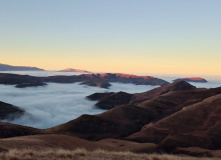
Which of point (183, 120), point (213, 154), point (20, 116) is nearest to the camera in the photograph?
point (213, 154)

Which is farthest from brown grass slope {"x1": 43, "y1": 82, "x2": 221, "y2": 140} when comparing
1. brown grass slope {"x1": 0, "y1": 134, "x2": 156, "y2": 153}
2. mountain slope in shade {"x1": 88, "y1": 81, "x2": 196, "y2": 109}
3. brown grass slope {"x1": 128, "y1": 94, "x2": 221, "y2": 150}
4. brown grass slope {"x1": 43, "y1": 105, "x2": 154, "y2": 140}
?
mountain slope in shade {"x1": 88, "y1": 81, "x2": 196, "y2": 109}

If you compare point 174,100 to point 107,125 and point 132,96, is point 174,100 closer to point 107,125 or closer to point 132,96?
point 107,125

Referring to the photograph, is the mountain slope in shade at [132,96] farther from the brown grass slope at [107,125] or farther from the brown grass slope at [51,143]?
the brown grass slope at [51,143]

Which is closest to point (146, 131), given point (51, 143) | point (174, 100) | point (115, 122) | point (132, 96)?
point (115, 122)

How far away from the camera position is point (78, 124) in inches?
2184

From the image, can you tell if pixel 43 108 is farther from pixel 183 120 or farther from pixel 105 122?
pixel 183 120

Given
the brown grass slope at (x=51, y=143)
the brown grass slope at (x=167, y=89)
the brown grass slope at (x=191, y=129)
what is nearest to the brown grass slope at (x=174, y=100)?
the brown grass slope at (x=191, y=129)

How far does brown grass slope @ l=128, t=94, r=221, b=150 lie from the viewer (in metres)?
35.9

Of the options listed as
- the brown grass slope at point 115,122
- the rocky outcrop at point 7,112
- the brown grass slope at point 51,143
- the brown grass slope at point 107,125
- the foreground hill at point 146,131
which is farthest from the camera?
the rocky outcrop at point 7,112

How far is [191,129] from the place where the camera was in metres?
40.5

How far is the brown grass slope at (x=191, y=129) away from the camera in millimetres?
35938

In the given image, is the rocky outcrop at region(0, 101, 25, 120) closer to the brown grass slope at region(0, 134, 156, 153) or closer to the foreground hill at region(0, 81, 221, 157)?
the foreground hill at region(0, 81, 221, 157)

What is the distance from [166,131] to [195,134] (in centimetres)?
604

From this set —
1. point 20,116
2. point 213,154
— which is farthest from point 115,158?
point 20,116
